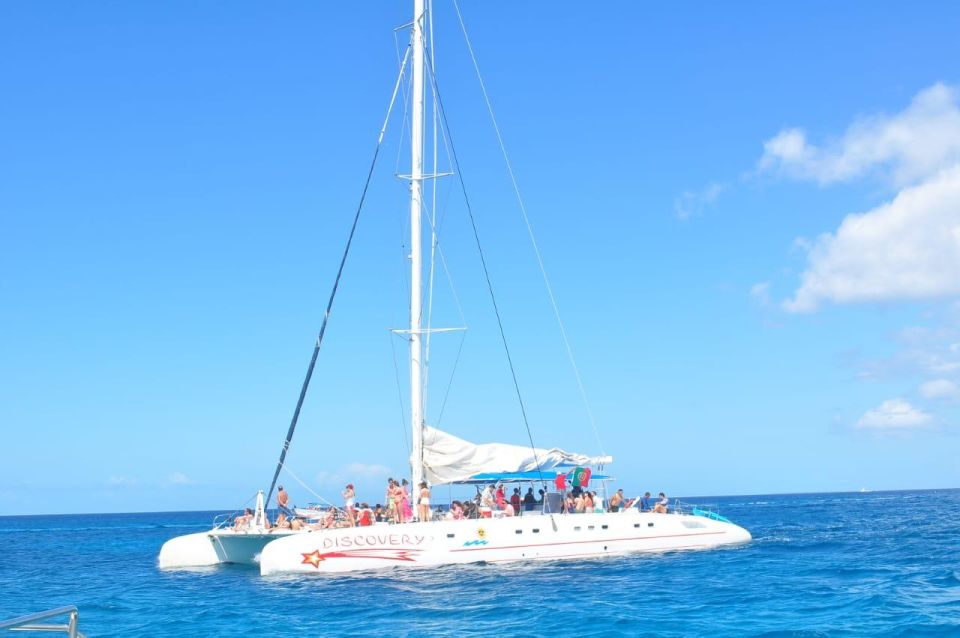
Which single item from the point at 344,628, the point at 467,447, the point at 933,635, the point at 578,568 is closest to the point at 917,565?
the point at 578,568

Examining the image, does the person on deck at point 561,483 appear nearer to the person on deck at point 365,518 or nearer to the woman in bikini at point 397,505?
the woman in bikini at point 397,505

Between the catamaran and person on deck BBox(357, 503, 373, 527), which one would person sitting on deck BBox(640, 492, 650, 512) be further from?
person on deck BBox(357, 503, 373, 527)

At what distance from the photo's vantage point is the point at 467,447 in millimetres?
26078

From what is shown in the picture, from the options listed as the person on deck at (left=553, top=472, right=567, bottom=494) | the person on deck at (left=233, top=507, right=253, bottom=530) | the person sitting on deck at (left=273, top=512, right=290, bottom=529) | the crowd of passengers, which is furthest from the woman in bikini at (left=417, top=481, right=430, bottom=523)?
the person on deck at (left=233, top=507, right=253, bottom=530)

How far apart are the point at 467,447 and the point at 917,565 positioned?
13.0 metres

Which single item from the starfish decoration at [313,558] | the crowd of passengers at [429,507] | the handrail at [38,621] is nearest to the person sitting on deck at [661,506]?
the crowd of passengers at [429,507]

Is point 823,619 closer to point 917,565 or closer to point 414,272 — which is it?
point 917,565

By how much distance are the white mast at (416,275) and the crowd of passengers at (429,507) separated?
1.11 metres

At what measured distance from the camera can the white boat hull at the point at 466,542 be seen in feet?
73.4

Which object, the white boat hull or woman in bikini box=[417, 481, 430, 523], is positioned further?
woman in bikini box=[417, 481, 430, 523]

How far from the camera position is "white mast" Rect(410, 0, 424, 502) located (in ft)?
83.4

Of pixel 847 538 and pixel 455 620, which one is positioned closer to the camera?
pixel 455 620

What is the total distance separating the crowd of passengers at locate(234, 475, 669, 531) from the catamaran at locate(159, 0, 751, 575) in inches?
11.1

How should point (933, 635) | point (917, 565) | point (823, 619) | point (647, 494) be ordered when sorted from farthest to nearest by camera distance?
1. point (647, 494)
2. point (917, 565)
3. point (823, 619)
4. point (933, 635)
